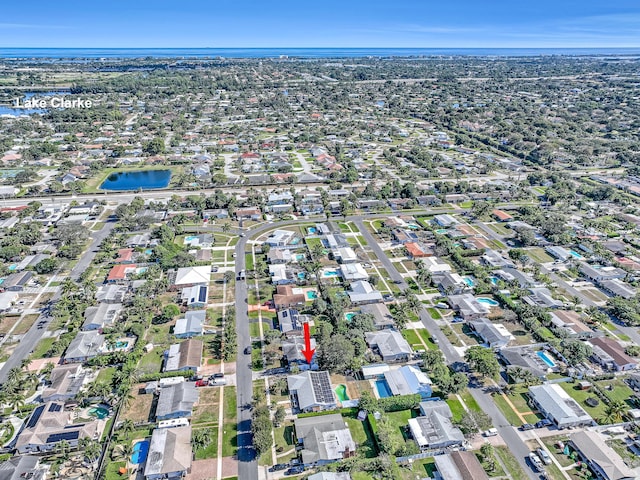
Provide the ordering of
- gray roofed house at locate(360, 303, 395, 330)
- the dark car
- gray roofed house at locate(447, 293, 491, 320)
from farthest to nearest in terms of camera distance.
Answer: gray roofed house at locate(447, 293, 491, 320) < gray roofed house at locate(360, 303, 395, 330) < the dark car

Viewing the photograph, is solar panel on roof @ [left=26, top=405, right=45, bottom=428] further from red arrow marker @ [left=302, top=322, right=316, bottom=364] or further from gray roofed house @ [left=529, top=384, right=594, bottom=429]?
gray roofed house @ [left=529, top=384, right=594, bottom=429]

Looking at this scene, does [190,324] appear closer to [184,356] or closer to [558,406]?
[184,356]

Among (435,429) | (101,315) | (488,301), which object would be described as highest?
(101,315)

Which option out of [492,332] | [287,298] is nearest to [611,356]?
[492,332]

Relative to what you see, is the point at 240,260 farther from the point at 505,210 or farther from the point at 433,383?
the point at 505,210

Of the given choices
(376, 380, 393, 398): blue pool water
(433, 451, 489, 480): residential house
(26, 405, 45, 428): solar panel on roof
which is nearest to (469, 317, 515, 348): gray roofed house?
(376, 380, 393, 398): blue pool water

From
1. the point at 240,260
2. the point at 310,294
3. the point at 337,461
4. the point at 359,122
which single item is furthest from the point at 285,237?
the point at 359,122
